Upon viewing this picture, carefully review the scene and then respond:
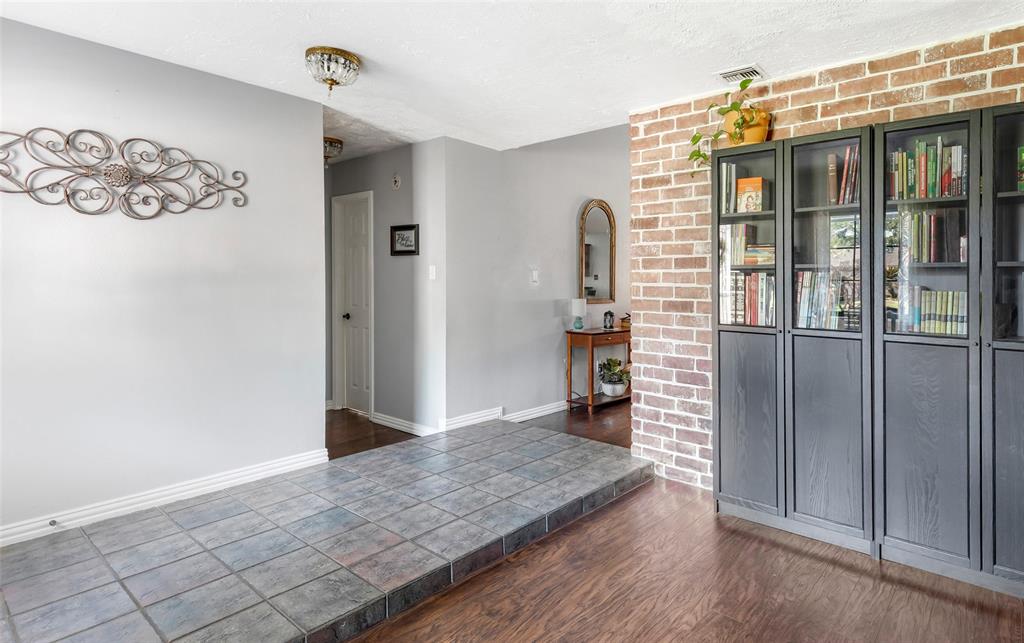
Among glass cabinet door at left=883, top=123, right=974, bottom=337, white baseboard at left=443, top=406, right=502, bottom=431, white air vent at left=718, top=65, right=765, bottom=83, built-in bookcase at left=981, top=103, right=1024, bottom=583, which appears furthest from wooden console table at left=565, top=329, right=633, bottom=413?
built-in bookcase at left=981, top=103, right=1024, bottom=583

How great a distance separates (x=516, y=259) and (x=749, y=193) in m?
2.49

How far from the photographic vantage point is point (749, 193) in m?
2.96

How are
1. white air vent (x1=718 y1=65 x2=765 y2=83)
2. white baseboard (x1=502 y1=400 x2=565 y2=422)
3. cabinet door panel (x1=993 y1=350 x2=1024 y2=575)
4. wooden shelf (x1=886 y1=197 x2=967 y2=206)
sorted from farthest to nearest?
white baseboard (x1=502 y1=400 x2=565 y2=422), white air vent (x1=718 y1=65 x2=765 y2=83), wooden shelf (x1=886 y1=197 x2=967 y2=206), cabinet door panel (x1=993 y1=350 x2=1024 y2=575)

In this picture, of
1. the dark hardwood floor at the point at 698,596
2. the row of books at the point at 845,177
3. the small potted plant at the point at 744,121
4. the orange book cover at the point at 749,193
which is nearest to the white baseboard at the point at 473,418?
the dark hardwood floor at the point at 698,596

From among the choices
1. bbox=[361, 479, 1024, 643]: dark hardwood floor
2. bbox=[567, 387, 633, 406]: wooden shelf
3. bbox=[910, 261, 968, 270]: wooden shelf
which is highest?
bbox=[910, 261, 968, 270]: wooden shelf

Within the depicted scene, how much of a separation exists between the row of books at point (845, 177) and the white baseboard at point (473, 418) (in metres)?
3.11

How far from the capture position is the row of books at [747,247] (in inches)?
114

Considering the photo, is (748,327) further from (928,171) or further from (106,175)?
(106,175)

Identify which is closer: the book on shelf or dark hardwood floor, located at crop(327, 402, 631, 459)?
the book on shelf

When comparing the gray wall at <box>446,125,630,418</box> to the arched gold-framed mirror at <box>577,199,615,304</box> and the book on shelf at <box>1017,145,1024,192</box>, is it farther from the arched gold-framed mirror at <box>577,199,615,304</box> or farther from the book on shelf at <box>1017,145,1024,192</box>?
the book on shelf at <box>1017,145,1024,192</box>

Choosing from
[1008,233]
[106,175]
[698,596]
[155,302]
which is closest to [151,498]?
[155,302]

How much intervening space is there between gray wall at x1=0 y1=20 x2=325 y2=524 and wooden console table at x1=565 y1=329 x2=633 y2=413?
2598 mm

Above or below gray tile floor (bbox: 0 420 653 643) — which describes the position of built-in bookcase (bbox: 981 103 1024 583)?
above

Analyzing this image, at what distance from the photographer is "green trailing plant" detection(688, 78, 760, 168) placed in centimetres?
306
